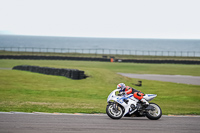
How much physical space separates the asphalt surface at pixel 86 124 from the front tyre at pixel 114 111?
0.68 ft

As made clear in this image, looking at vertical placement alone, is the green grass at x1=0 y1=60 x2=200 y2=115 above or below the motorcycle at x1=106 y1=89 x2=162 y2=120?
below

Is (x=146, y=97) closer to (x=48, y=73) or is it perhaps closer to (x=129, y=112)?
(x=129, y=112)

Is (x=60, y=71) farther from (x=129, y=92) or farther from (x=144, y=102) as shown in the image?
(x=144, y=102)

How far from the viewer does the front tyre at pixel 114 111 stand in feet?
36.1

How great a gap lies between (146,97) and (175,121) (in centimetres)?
132

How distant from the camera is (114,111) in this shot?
1110 cm

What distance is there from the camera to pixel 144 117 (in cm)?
1185

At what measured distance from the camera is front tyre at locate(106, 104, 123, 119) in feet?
36.1

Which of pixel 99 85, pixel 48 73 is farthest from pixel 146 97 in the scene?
pixel 48 73

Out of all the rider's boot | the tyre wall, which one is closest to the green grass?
the tyre wall

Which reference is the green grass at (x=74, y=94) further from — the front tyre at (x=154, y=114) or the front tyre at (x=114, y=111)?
the front tyre at (x=154, y=114)

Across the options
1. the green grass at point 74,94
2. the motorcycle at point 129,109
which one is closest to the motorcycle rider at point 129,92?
the motorcycle at point 129,109

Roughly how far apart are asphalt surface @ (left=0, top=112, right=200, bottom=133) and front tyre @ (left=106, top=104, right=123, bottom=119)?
0.68 feet

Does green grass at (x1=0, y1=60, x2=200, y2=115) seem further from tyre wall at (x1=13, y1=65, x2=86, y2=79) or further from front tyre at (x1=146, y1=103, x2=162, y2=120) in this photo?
front tyre at (x1=146, y1=103, x2=162, y2=120)
